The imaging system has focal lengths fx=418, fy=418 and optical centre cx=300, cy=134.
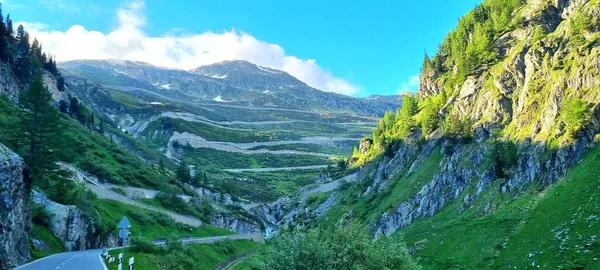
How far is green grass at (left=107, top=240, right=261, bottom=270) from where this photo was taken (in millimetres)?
43625

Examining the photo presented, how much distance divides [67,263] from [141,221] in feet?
139

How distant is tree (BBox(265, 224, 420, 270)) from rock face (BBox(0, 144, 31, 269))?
21344 millimetres

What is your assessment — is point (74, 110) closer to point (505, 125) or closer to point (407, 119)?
point (407, 119)

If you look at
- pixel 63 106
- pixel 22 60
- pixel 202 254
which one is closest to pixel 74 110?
pixel 63 106

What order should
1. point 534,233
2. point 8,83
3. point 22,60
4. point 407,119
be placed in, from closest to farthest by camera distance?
point 534,233
point 8,83
point 407,119
point 22,60

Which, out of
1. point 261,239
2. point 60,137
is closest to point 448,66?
point 261,239

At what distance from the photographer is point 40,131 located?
54.3m

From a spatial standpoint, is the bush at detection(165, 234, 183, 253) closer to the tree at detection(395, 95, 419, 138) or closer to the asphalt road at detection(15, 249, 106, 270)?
the asphalt road at detection(15, 249, 106, 270)

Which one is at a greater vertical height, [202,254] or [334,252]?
[334,252]

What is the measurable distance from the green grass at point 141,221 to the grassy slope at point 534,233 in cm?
4502

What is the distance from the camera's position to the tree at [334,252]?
35.6 meters

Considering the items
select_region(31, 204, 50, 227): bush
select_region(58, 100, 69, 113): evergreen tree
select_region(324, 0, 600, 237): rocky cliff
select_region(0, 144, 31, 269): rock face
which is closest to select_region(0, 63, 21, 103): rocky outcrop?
select_region(58, 100, 69, 113): evergreen tree

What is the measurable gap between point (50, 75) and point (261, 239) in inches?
5539

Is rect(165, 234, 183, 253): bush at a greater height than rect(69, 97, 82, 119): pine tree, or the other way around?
rect(69, 97, 82, 119): pine tree
